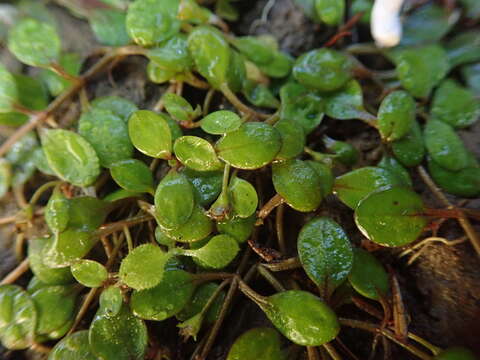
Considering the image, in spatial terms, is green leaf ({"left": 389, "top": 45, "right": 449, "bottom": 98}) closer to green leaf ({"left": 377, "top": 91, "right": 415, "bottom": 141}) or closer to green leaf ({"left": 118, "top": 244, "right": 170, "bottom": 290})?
green leaf ({"left": 377, "top": 91, "right": 415, "bottom": 141})

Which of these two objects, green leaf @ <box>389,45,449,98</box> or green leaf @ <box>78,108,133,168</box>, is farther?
green leaf @ <box>389,45,449,98</box>

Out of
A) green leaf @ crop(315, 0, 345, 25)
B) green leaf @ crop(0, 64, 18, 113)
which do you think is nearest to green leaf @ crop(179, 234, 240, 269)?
green leaf @ crop(0, 64, 18, 113)

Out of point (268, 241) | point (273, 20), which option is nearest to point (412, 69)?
point (273, 20)

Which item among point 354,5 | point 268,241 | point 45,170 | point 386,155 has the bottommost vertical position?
point 45,170

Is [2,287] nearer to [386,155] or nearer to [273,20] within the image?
[386,155]

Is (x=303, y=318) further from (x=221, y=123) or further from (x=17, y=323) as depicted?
(x=17, y=323)

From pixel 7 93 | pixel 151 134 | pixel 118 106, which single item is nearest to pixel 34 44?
pixel 7 93
